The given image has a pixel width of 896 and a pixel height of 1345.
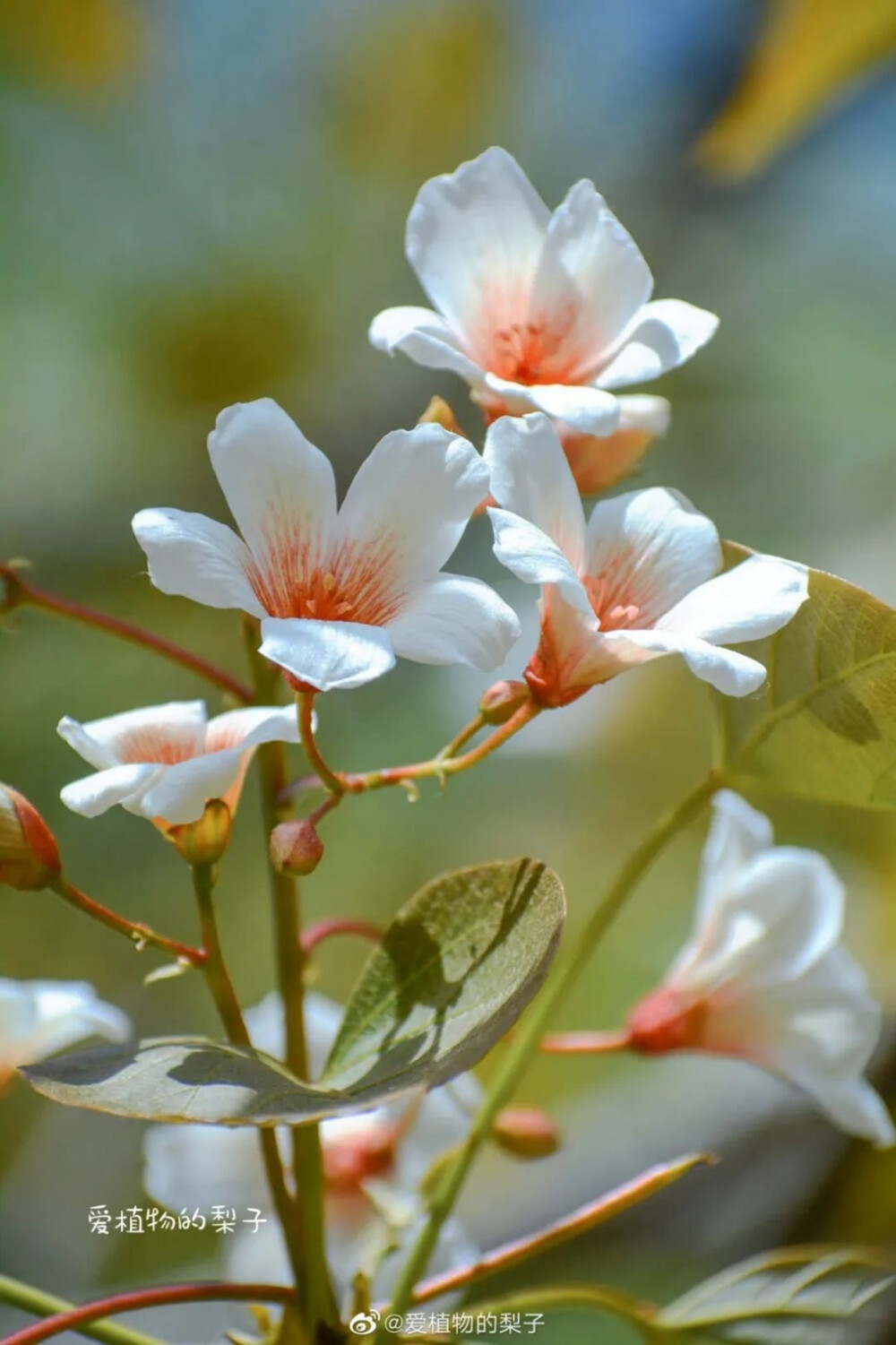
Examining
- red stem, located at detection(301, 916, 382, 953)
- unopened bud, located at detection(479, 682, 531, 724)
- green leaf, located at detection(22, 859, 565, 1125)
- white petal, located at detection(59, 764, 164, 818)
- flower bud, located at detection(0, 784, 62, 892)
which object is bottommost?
red stem, located at detection(301, 916, 382, 953)

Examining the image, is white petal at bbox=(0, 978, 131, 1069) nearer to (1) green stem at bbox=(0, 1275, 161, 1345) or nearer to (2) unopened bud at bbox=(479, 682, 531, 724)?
(1) green stem at bbox=(0, 1275, 161, 1345)

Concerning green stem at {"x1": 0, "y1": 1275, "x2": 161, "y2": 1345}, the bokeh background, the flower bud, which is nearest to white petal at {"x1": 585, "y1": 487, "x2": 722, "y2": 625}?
the flower bud

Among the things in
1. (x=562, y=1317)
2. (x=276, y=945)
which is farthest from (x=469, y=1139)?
(x=562, y=1317)

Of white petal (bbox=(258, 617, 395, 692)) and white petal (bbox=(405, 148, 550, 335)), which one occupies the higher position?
white petal (bbox=(405, 148, 550, 335))

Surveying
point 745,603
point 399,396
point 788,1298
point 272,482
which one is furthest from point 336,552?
point 399,396

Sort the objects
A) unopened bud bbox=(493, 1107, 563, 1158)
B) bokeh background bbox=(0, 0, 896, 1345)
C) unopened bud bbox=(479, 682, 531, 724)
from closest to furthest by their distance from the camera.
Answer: unopened bud bbox=(479, 682, 531, 724)
unopened bud bbox=(493, 1107, 563, 1158)
bokeh background bbox=(0, 0, 896, 1345)

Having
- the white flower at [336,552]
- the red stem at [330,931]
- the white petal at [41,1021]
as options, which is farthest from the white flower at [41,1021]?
the white flower at [336,552]

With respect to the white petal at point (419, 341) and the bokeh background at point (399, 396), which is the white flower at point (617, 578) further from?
the bokeh background at point (399, 396)
